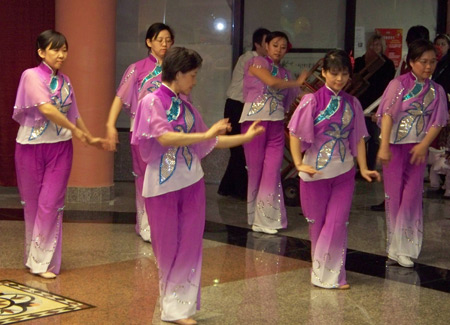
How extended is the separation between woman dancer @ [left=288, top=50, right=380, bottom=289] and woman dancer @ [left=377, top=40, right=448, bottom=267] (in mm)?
530

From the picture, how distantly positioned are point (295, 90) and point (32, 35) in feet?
9.84

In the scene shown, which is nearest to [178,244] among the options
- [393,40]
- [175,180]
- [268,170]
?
[175,180]

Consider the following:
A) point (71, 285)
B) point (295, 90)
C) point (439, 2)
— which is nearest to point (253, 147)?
point (295, 90)

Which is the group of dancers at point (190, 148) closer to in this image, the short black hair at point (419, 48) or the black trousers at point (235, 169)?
the short black hair at point (419, 48)

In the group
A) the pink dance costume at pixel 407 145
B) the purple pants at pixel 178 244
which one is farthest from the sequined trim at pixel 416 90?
the purple pants at pixel 178 244

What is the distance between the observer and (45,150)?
19.4 feet

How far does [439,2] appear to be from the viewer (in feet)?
39.1

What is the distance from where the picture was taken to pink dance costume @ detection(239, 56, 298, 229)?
7633mm

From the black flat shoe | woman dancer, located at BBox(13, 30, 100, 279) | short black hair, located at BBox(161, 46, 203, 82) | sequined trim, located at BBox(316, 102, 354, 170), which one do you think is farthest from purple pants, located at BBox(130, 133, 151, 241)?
the black flat shoe

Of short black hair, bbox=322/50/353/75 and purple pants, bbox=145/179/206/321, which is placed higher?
short black hair, bbox=322/50/353/75

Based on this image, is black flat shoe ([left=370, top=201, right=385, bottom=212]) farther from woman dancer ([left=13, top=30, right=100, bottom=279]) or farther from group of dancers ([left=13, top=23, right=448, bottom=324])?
woman dancer ([left=13, top=30, right=100, bottom=279])

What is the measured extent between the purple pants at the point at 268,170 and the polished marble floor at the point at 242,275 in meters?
0.16

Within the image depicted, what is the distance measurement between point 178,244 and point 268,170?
9.64 feet

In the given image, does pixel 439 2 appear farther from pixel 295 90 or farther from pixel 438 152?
pixel 295 90
